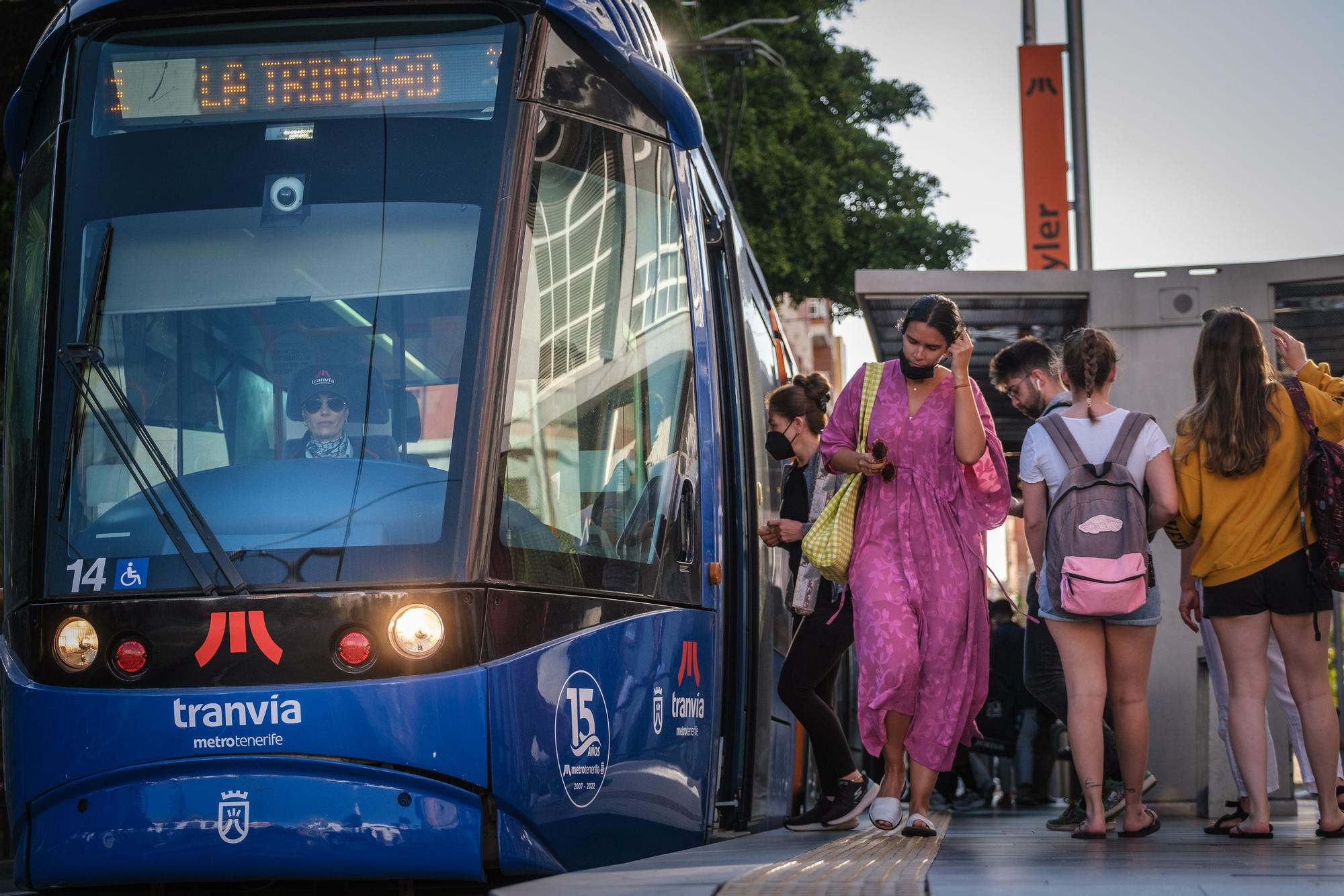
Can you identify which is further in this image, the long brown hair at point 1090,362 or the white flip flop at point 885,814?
the long brown hair at point 1090,362

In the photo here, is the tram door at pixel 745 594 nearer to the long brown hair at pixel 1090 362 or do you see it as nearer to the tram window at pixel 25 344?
the long brown hair at pixel 1090 362

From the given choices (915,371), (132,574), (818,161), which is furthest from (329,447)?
(818,161)

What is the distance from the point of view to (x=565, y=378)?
5.63 m

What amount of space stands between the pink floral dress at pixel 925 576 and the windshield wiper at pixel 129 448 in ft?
7.99

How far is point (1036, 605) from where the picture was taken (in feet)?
24.3

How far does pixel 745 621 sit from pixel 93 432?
287 cm

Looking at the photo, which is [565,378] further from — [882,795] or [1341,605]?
[1341,605]

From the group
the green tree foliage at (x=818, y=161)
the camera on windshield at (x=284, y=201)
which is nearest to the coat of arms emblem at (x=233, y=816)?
the camera on windshield at (x=284, y=201)

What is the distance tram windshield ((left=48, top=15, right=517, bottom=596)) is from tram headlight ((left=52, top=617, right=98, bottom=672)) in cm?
12

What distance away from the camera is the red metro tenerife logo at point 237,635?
5078 mm

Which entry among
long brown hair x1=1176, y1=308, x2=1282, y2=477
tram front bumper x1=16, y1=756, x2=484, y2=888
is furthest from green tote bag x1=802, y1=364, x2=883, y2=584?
tram front bumper x1=16, y1=756, x2=484, y2=888

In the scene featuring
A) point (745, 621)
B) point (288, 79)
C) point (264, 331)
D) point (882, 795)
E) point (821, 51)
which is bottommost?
point (882, 795)

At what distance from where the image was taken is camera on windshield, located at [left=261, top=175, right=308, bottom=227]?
219 inches

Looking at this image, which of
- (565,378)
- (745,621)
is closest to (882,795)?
(745,621)
